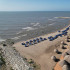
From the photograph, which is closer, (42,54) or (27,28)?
(42,54)

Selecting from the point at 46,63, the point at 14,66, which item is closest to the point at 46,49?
the point at 46,63

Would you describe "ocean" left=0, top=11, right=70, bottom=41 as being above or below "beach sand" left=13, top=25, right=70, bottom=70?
above

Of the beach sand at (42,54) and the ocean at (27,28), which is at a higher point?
the ocean at (27,28)

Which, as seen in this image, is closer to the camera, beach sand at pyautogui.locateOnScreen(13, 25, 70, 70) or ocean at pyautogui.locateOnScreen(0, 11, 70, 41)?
beach sand at pyautogui.locateOnScreen(13, 25, 70, 70)

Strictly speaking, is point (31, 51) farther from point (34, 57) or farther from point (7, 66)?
point (7, 66)

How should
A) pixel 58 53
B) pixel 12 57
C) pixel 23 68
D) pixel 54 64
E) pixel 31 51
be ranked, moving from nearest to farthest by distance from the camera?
1. pixel 23 68
2. pixel 54 64
3. pixel 12 57
4. pixel 58 53
5. pixel 31 51

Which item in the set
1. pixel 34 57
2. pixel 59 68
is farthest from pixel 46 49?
pixel 59 68

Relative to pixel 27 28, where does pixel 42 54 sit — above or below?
below

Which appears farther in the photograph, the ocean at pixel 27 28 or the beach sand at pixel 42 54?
the ocean at pixel 27 28

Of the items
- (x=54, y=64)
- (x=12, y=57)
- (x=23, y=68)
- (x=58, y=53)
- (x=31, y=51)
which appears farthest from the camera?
(x=31, y=51)

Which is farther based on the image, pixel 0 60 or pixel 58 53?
pixel 58 53

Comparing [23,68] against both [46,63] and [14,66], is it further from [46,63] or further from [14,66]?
[46,63]
